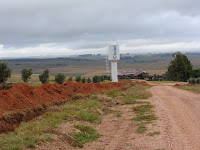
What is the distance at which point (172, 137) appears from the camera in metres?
8.61

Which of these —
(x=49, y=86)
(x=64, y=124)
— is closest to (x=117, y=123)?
(x=64, y=124)

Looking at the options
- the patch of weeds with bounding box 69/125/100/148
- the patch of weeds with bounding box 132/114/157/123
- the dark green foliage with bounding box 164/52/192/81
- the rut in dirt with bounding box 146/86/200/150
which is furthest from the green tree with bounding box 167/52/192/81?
the patch of weeds with bounding box 69/125/100/148

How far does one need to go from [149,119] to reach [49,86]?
8.17 m

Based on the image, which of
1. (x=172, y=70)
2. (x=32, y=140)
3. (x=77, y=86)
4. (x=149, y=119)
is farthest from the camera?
(x=172, y=70)

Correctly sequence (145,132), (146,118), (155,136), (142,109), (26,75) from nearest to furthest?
(155,136) < (145,132) < (146,118) < (142,109) < (26,75)

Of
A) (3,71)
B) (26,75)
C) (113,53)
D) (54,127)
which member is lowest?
(54,127)

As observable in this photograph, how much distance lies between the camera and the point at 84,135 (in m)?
9.41

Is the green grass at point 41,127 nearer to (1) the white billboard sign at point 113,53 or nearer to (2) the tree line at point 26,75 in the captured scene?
(1) the white billboard sign at point 113,53

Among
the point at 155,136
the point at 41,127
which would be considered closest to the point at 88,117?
the point at 41,127

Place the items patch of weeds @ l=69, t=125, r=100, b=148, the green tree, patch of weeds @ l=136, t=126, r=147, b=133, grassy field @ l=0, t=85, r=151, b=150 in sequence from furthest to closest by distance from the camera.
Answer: the green tree, patch of weeds @ l=136, t=126, r=147, b=133, patch of weeds @ l=69, t=125, r=100, b=148, grassy field @ l=0, t=85, r=151, b=150

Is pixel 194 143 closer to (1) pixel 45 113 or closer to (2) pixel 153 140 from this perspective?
(2) pixel 153 140

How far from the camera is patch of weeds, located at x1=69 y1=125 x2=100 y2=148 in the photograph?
8.71 metres

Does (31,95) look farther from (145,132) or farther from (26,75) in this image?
(26,75)

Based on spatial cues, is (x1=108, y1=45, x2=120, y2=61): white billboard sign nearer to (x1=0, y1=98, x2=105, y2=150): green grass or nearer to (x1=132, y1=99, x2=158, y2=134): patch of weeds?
(x1=132, y1=99, x2=158, y2=134): patch of weeds
